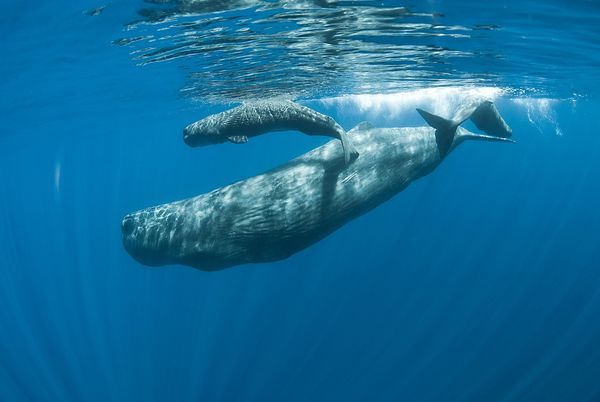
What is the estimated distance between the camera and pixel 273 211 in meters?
8.04

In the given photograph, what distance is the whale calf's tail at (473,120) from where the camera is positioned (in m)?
8.94

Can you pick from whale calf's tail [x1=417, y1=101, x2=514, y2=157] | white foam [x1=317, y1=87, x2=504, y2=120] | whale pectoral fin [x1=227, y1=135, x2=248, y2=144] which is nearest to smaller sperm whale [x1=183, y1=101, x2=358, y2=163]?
whale pectoral fin [x1=227, y1=135, x2=248, y2=144]

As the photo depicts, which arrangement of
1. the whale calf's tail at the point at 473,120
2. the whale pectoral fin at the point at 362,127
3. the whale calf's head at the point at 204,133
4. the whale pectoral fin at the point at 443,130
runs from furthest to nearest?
the whale pectoral fin at the point at 362,127 → the whale calf's tail at the point at 473,120 → the whale pectoral fin at the point at 443,130 → the whale calf's head at the point at 204,133

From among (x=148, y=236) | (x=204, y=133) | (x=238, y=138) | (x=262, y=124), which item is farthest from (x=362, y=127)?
(x=148, y=236)

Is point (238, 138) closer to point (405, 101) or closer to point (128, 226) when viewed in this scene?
point (128, 226)

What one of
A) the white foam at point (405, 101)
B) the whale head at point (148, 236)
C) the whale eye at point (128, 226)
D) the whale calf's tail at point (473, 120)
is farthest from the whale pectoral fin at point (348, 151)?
the white foam at point (405, 101)

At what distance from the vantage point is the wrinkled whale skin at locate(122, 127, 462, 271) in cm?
806

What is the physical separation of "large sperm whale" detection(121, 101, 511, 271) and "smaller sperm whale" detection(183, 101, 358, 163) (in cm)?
81

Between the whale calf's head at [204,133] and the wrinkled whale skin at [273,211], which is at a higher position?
the whale calf's head at [204,133]

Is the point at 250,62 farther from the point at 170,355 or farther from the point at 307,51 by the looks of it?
the point at 170,355

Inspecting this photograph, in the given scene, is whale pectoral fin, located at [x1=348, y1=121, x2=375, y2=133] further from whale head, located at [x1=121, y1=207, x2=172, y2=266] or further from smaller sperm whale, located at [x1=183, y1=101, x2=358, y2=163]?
whale head, located at [x1=121, y1=207, x2=172, y2=266]

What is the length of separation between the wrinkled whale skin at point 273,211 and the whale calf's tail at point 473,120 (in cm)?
88

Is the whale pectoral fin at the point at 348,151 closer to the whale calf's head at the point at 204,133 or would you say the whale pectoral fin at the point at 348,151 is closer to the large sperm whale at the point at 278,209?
the large sperm whale at the point at 278,209

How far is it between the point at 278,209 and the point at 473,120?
658 cm
